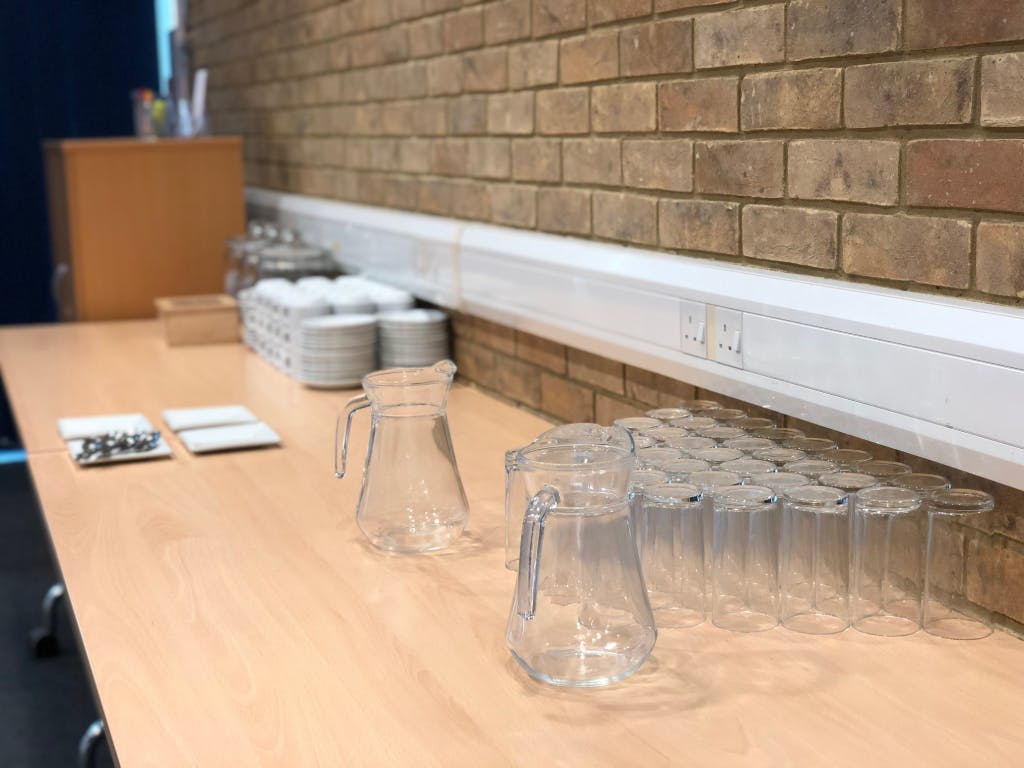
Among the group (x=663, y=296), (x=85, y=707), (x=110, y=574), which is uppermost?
(x=663, y=296)

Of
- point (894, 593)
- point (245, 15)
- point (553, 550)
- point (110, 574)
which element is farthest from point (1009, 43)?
point (245, 15)

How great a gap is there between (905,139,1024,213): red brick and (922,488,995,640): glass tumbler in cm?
32

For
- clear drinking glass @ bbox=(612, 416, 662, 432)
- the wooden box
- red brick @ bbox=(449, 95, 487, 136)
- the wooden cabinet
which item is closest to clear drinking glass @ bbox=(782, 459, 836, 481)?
clear drinking glass @ bbox=(612, 416, 662, 432)

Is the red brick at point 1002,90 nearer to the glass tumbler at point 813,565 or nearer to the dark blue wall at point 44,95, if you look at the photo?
the glass tumbler at point 813,565

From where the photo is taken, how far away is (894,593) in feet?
4.46

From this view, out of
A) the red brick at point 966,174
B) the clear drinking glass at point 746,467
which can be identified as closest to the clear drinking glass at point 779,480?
the clear drinking glass at point 746,467

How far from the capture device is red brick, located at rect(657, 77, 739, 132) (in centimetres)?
175

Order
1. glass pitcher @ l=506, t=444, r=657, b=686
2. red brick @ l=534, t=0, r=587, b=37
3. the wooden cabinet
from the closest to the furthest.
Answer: glass pitcher @ l=506, t=444, r=657, b=686 → red brick @ l=534, t=0, r=587, b=37 → the wooden cabinet

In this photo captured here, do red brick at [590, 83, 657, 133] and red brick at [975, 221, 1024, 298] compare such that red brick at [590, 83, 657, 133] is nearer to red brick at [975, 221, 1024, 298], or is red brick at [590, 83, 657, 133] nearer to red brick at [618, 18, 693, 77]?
red brick at [618, 18, 693, 77]

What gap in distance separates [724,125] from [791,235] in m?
0.22

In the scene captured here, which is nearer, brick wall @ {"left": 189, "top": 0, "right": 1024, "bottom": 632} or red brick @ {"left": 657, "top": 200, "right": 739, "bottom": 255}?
brick wall @ {"left": 189, "top": 0, "right": 1024, "bottom": 632}

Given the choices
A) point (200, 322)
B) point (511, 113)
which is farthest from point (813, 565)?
point (200, 322)

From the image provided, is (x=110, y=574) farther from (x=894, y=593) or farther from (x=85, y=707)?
(x=85, y=707)

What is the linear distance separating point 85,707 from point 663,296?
79.3 inches
